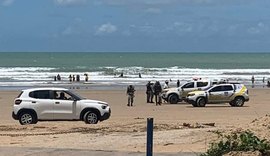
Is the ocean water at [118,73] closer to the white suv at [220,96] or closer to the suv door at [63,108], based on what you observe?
the white suv at [220,96]

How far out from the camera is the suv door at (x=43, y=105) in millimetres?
20094

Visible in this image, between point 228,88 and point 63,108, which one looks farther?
point 228,88

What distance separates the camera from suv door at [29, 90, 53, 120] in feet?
65.9

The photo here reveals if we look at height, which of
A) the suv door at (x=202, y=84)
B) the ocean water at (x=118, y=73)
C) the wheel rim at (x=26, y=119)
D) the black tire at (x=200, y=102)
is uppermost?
the ocean water at (x=118, y=73)

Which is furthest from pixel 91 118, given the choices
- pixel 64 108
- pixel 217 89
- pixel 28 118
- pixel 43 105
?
pixel 217 89

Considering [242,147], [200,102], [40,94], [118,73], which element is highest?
[118,73]

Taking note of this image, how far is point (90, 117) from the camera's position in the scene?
66.4 ft

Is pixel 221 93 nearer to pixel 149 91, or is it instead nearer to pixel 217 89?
pixel 217 89

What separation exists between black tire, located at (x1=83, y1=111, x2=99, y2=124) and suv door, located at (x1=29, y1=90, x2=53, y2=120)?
3.89 feet

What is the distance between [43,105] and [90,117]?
1.64 meters

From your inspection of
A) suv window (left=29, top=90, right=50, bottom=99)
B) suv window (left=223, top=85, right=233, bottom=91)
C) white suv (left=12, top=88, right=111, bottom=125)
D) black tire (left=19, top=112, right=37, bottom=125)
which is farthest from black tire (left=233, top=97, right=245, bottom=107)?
black tire (left=19, top=112, right=37, bottom=125)

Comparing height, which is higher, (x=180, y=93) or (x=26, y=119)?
(x=180, y=93)

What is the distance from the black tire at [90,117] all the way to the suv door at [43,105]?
119cm

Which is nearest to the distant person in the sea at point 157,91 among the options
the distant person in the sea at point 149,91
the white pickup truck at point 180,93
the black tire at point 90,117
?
the distant person in the sea at point 149,91
